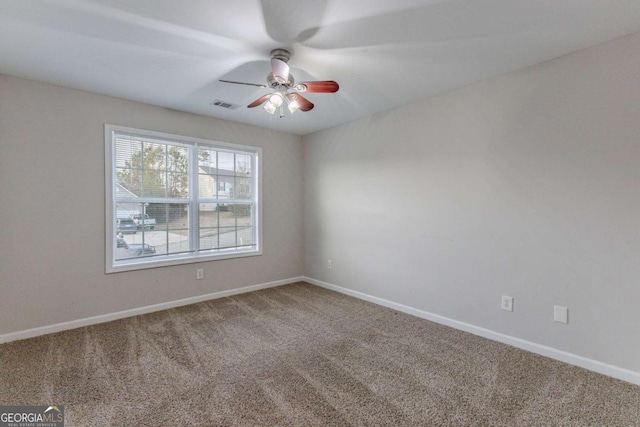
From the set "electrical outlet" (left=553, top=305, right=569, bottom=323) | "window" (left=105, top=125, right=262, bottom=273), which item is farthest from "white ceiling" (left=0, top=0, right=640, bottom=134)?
"electrical outlet" (left=553, top=305, right=569, bottom=323)

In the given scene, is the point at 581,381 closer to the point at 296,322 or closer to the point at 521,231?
the point at 521,231

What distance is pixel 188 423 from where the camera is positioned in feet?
5.49

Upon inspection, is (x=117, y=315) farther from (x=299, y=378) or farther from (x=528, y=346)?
(x=528, y=346)

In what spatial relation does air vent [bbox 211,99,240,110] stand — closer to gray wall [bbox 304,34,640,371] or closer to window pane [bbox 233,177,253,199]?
window pane [bbox 233,177,253,199]

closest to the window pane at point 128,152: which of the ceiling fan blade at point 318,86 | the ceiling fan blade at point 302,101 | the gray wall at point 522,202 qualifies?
the ceiling fan blade at point 302,101

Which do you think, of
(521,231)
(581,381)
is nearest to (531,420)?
(581,381)

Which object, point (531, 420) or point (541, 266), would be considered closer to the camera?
point (531, 420)

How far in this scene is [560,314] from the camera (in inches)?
92.8

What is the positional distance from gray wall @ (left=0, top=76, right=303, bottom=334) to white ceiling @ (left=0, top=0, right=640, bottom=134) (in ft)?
0.98

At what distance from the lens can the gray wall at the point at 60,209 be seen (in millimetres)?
2672

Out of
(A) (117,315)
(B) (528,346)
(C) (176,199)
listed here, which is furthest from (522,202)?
(A) (117,315)

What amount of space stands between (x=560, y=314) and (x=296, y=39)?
9.81 ft

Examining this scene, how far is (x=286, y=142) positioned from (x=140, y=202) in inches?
88.6

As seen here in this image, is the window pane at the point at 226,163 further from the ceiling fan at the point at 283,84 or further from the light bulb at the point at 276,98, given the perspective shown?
the light bulb at the point at 276,98
